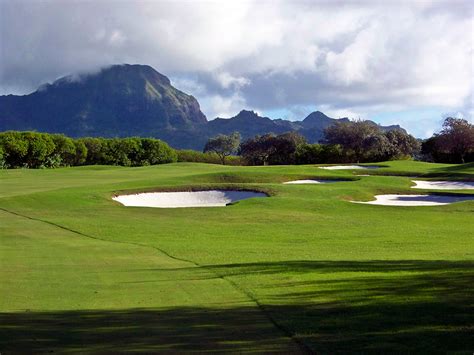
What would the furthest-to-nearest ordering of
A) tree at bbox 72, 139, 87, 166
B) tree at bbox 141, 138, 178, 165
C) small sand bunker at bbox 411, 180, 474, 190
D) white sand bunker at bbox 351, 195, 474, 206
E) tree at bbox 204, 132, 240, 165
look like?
tree at bbox 204, 132, 240, 165
tree at bbox 141, 138, 178, 165
tree at bbox 72, 139, 87, 166
small sand bunker at bbox 411, 180, 474, 190
white sand bunker at bbox 351, 195, 474, 206

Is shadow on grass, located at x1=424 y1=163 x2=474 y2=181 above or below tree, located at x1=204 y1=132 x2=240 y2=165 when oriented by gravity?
below

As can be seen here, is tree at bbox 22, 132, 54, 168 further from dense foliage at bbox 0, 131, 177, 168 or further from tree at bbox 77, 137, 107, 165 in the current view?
tree at bbox 77, 137, 107, 165

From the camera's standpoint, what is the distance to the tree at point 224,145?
13812cm

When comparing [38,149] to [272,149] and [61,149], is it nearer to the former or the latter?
[61,149]

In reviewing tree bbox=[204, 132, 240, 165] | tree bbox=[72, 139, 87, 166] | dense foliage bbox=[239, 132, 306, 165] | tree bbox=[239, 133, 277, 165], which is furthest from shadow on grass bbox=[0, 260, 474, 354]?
tree bbox=[204, 132, 240, 165]

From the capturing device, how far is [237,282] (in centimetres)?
1353

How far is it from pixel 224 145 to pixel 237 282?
12571 centimetres

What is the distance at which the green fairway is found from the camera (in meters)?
8.90

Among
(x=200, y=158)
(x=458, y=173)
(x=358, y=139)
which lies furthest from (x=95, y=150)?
(x=458, y=173)

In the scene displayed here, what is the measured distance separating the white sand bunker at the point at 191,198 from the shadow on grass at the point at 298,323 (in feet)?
94.1

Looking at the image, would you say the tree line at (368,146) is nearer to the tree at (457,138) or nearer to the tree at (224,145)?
the tree at (457,138)

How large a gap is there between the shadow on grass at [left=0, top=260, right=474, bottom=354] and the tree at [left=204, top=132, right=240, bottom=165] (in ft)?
405

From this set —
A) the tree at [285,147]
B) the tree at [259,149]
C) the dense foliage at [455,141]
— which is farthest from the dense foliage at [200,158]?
the dense foliage at [455,141]

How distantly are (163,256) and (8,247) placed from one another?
5.55 metres
